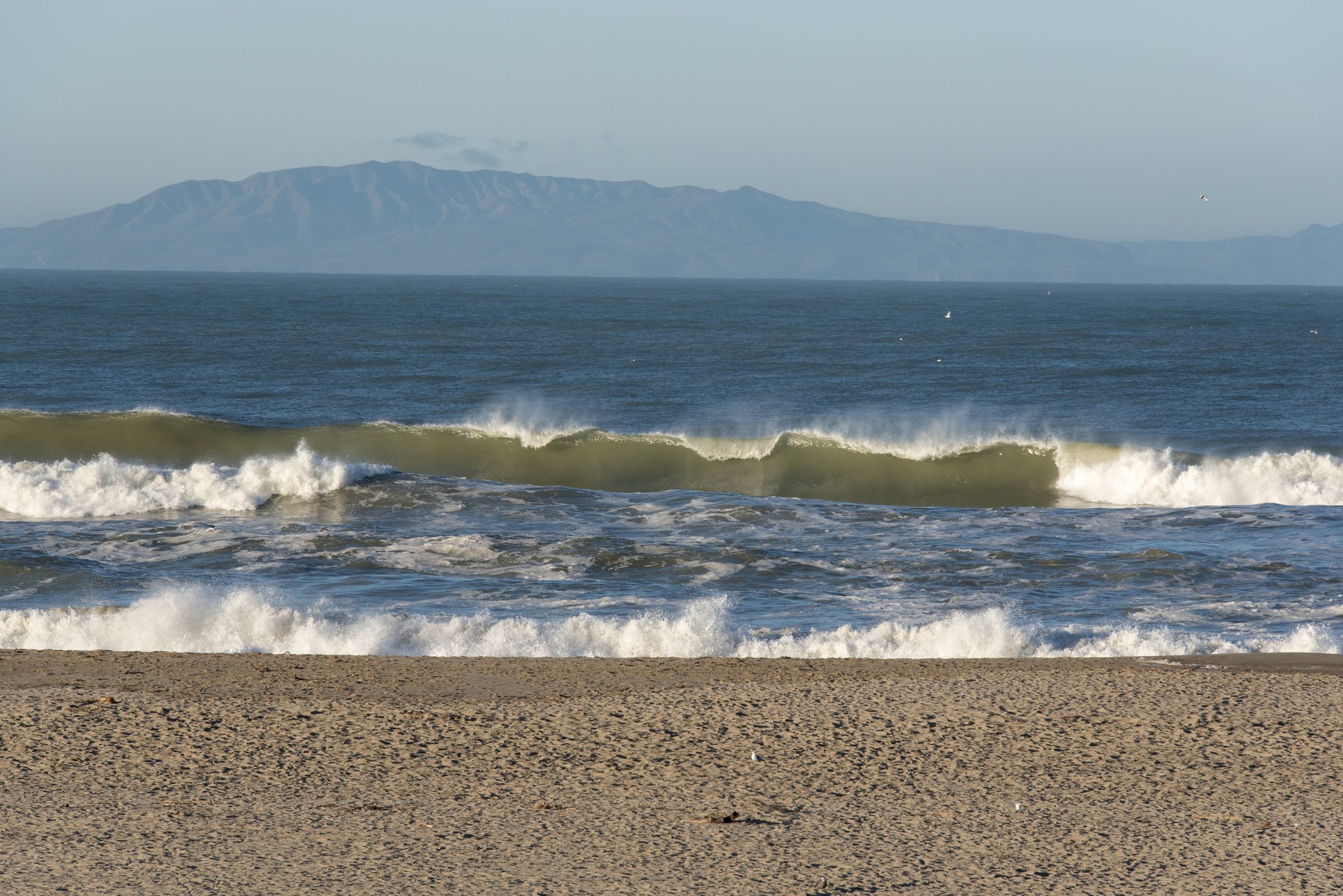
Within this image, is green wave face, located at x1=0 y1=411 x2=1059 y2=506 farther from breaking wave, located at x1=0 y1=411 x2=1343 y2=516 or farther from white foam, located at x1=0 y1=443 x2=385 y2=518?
white foam, located at x1=0 y1=443 x2=385 y2=518

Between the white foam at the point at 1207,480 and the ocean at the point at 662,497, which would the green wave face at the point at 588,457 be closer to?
the ocean at the point at 662,497

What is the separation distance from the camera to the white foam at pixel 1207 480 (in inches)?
793

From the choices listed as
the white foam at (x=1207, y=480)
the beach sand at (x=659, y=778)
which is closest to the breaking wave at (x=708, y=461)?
the white foam at (x=1207, y=480)

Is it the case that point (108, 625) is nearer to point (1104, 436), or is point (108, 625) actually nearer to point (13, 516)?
point (13, 516)

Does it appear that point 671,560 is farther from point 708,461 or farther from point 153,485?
point 708,461

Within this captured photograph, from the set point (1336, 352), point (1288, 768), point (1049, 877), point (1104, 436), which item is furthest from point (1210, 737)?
point (1336, 352)

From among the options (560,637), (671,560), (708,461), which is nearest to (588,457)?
(708,461)

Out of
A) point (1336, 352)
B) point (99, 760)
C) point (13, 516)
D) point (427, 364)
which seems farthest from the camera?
point (1336, 352)

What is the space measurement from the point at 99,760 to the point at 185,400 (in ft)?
81.4

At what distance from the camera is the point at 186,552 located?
1325 cm

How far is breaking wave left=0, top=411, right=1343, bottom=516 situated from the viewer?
20.7 metres

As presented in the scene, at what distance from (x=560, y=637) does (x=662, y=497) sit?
25.4ft

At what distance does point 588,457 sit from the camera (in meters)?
23.8

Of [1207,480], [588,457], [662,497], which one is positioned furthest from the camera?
[588,457]
